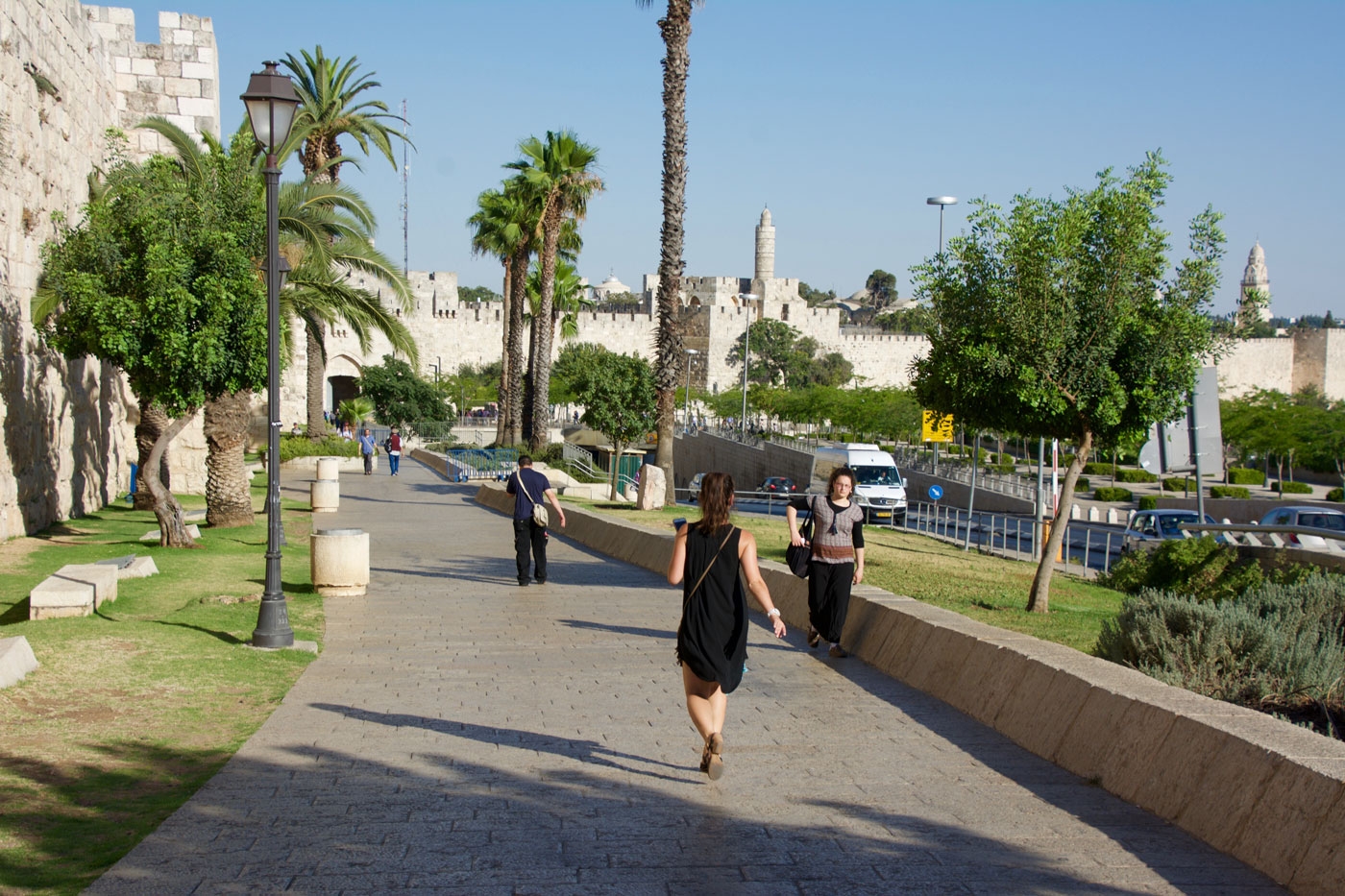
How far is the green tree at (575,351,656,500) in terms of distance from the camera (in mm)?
28188

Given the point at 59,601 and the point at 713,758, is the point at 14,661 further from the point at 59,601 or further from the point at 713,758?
the point at 713,758

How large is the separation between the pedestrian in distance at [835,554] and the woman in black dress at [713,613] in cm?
271

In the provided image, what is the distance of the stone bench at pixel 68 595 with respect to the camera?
854 centimetres

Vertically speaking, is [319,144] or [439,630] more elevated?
[319,144]

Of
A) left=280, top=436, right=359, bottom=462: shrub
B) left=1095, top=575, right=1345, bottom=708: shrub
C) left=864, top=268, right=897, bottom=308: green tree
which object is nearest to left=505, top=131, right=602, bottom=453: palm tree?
left=280, top=436, right=359, bottom=462: shrub

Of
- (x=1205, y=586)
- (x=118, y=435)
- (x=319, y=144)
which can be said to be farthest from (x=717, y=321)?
(x=1205, y=586)

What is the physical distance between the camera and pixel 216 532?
15.6m

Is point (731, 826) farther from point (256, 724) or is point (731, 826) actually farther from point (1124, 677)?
point (256, 724)

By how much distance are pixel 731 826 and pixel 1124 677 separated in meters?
2.05

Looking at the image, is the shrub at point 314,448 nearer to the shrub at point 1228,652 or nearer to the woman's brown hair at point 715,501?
the shrub at point 1228,652

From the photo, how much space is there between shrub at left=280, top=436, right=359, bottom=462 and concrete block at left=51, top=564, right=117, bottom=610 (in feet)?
80.1

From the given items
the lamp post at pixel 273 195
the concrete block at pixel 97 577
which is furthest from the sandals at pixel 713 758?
the concrete block at pixel 97 577

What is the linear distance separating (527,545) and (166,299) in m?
4.72

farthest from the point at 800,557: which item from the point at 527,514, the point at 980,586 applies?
the point at 980,586
